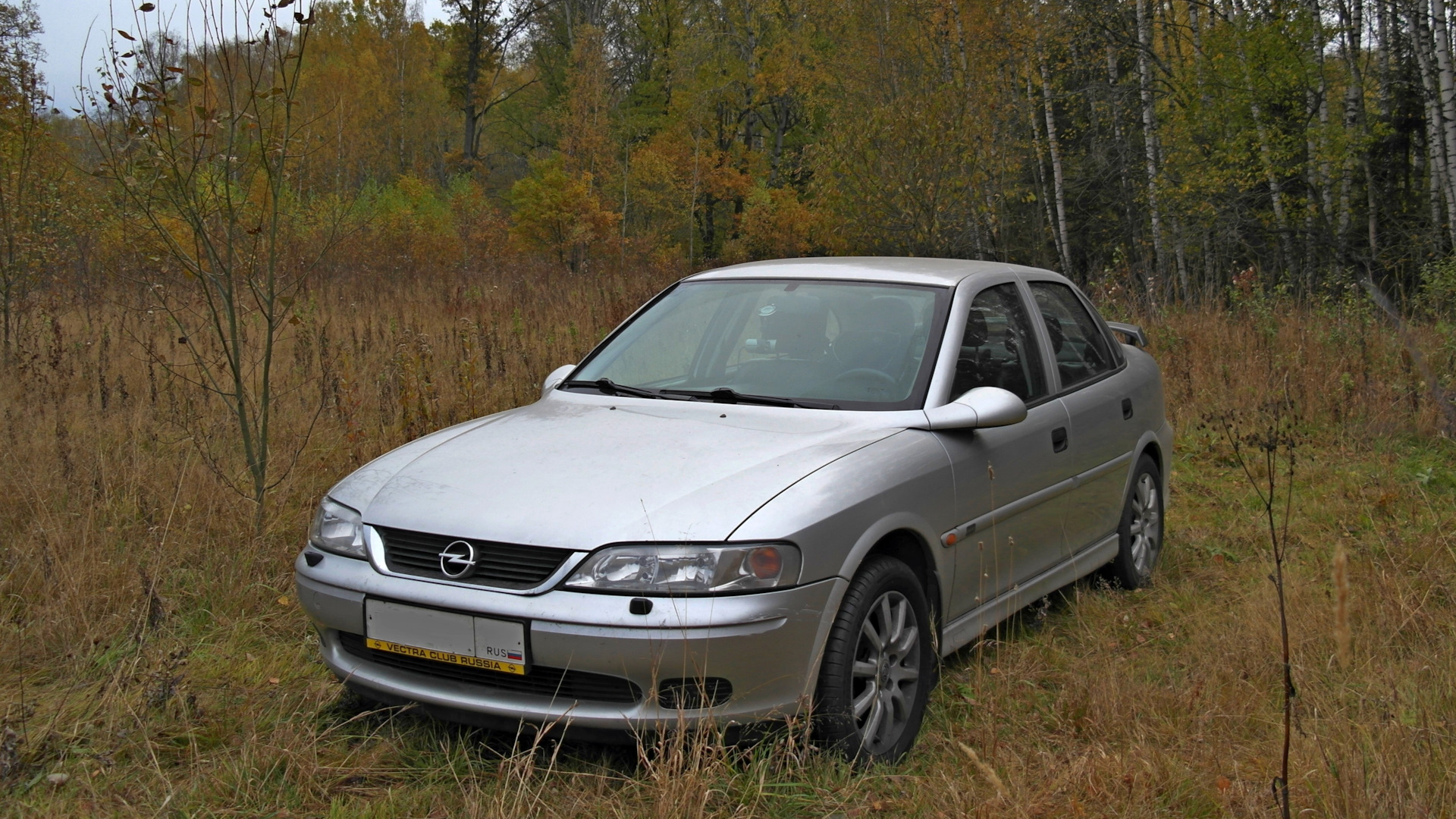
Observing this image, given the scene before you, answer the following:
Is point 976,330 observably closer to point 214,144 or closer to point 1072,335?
point 1072,335

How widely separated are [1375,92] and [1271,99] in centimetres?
377

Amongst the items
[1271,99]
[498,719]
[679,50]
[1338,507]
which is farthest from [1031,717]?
[679,50]

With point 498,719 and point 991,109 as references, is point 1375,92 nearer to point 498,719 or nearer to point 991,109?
point 991,109

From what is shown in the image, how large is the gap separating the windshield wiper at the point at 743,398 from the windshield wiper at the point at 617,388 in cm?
10

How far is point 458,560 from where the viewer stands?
3096mm

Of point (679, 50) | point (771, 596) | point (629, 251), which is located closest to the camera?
point (771, 596)

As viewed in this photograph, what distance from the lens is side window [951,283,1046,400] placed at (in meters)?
4.18

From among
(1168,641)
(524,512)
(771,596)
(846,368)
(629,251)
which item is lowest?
(1168,641)

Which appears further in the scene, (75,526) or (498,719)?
(75,526)

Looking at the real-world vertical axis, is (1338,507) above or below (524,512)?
below

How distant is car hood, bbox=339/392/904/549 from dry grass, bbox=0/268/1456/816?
1.88ft

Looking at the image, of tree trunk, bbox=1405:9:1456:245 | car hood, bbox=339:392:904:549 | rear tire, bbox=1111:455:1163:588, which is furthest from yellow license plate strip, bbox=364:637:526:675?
tree trunk, bbox=1405:9:1456:245

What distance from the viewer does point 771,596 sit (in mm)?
2959

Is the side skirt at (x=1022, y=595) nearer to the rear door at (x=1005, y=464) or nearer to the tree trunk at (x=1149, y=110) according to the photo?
the rear door at (x=1005, y=464)
